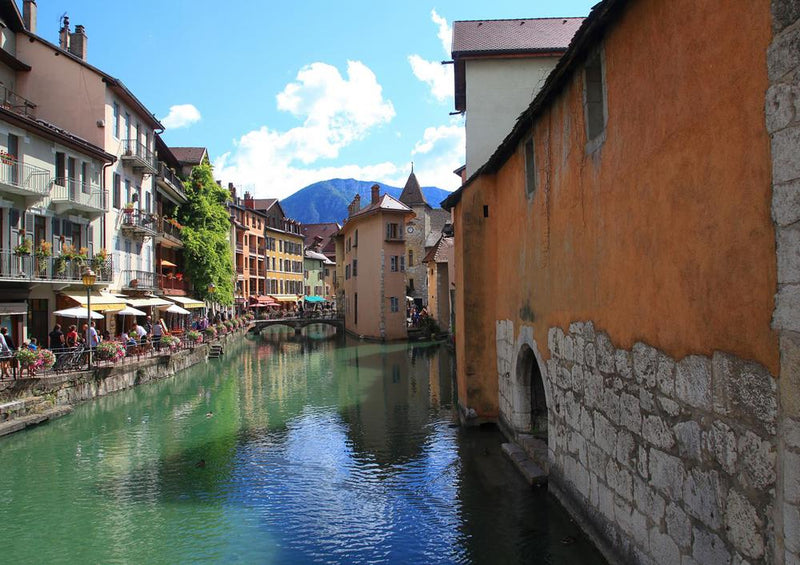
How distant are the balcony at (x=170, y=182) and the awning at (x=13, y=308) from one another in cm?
1496

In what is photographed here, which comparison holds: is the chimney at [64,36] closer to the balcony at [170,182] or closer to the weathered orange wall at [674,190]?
the balcony at [170,182]

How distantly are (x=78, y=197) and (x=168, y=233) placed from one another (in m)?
14.2

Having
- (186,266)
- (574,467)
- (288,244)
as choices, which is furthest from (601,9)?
(288,244)

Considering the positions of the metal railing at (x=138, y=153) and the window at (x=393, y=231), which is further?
the window at (x=393, y=231)

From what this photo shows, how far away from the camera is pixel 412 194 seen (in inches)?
2699

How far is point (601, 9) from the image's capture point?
238 inches

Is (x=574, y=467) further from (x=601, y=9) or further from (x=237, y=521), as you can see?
(x=601, y=9)

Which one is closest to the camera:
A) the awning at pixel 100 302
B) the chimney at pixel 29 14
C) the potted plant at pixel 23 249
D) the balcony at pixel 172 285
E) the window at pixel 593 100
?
the window at pixel 593 100

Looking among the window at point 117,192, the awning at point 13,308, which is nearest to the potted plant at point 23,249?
the awning at point 13,308

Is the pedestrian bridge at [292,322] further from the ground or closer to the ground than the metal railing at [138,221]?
closer to the ground

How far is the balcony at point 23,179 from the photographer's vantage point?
2056cm

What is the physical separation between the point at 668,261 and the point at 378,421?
43.0 ft

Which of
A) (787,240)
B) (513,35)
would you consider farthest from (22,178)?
(787,240)

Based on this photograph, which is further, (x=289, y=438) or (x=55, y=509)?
(x=289, y=438)
